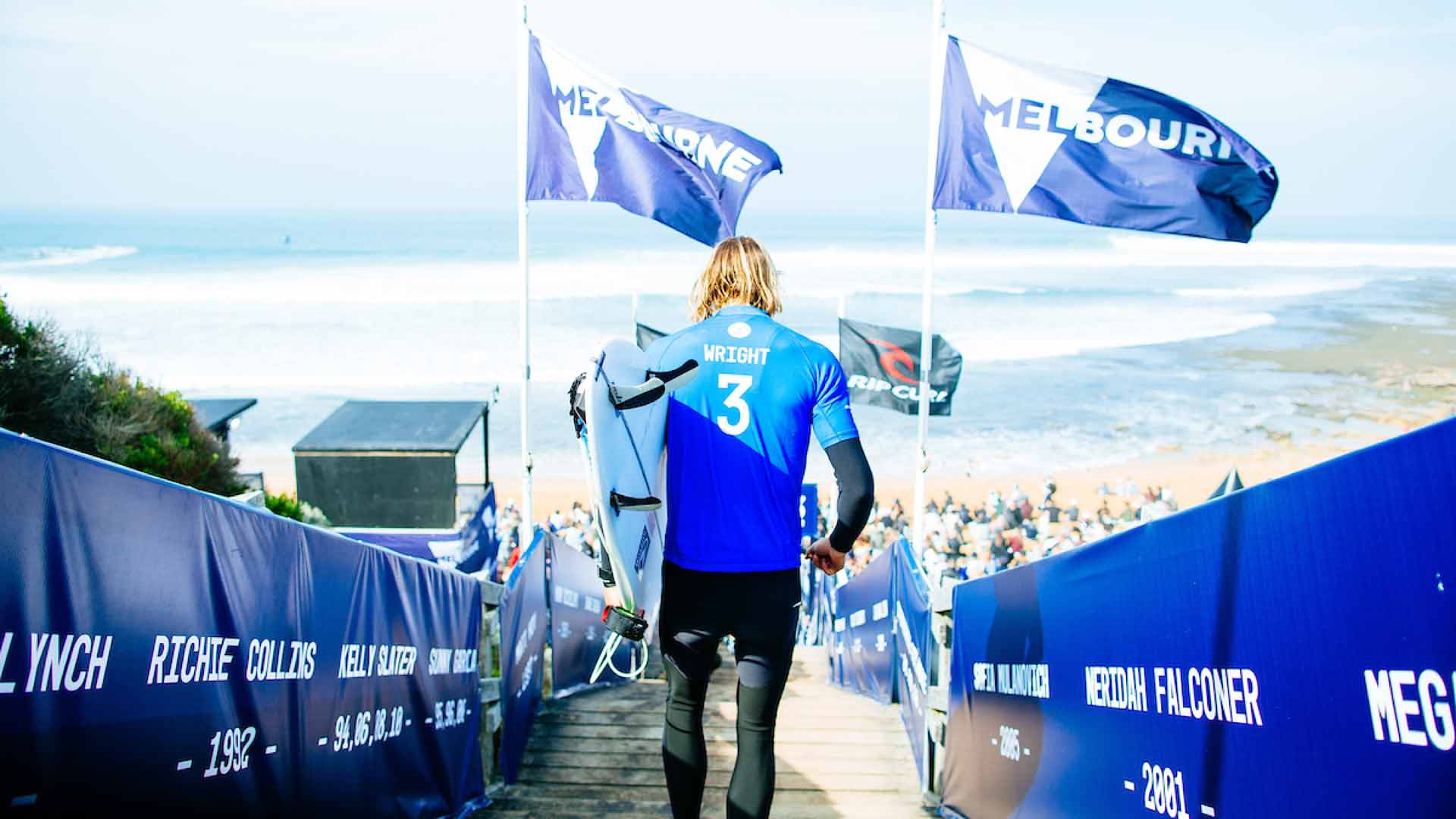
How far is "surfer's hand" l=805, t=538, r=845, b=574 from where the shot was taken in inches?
150

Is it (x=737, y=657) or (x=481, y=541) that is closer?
(x=737, y=657)

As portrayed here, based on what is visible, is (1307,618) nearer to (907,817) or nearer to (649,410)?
(649,410)

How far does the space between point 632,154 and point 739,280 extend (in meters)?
5.72

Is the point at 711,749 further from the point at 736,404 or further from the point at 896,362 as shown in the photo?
the point at 896,362

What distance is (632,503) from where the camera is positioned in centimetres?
350

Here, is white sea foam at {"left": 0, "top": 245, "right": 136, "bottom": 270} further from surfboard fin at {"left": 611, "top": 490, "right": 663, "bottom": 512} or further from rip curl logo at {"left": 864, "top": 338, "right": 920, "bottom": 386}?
surfboard fin at {"left": 611, "top": 490, "right": 663, "bottom": 512}

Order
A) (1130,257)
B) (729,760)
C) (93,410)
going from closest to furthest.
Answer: (729,760)
(93,410)
(1130,257)

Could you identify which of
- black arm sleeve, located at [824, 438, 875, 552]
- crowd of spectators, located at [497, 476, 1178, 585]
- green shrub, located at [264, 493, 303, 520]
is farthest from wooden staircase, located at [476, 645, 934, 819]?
crowd of spectators, located at [497, 476, 1178, 585]

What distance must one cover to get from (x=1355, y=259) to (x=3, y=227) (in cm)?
10864

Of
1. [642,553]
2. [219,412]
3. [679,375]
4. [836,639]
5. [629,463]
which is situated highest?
[679,375]

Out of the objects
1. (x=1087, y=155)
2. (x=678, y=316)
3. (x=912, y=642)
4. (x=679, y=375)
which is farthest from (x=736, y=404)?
Answer: (x=678, y=316)

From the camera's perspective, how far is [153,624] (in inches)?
107

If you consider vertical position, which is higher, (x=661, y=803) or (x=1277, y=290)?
(x=1277, y=290)

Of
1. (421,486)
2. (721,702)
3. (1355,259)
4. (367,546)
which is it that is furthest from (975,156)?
(1355,259)
